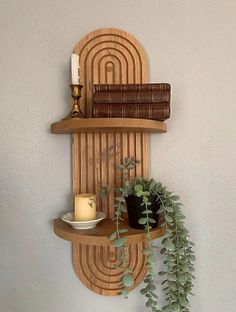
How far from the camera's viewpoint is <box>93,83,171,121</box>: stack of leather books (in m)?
0.53

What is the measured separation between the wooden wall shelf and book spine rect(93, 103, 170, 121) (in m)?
0.08

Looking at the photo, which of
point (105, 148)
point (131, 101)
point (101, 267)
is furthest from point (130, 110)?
point (101, 267)

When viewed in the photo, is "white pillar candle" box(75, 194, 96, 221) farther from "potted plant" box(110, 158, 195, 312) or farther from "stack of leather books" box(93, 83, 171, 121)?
"stack of leather books" box(93, 83, 171, 121)

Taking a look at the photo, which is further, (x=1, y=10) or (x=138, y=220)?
(x=1, y=10)

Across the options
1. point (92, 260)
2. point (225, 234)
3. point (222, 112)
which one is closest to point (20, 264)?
point (92, 260)

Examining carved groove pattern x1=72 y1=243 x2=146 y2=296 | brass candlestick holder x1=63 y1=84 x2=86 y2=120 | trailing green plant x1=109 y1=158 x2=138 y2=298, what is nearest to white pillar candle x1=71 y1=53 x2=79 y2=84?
brass candlestick holder x1=63 y1=84 x2=86 y2=120

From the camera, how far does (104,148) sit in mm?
610

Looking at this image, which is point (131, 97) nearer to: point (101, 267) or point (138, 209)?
point (138, 209)

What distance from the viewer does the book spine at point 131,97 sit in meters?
0.53

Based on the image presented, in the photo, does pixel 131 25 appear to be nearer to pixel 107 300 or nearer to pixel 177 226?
pixel 177 226

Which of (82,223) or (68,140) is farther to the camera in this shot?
(68,140)

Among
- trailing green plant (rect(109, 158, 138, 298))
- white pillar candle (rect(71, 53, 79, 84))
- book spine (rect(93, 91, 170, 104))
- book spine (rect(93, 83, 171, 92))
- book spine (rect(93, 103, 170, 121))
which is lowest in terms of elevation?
trailing green plant (rect(109, 158, 138, 298))

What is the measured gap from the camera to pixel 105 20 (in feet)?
2.04

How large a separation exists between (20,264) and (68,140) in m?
0.31
